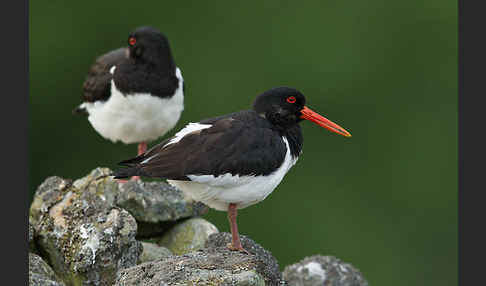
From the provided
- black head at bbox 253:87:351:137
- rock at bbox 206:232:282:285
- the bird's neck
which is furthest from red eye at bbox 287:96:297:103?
rock at bbox 206:232:282:285

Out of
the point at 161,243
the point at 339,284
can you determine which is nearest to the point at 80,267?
the point at 161,243

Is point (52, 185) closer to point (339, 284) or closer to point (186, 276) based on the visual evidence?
point (186, 276)

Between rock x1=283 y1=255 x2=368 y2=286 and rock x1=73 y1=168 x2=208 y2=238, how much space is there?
2.78 feet

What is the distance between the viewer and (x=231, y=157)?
3.87 metres

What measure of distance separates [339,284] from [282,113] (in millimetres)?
1517

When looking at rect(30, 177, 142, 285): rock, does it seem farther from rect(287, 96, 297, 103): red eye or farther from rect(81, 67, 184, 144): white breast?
rect(287, 96, 297, 103): red eye

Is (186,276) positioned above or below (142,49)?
below

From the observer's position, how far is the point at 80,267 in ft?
13.6

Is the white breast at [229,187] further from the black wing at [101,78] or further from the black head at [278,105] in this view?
the black wing at [101,78]

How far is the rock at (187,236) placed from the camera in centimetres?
496

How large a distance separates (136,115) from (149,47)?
21.5 inches

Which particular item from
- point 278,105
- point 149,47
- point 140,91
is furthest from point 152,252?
point 149,47

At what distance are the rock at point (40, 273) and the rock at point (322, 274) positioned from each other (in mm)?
1720

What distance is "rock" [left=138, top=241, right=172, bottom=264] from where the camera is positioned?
4.75 meters
